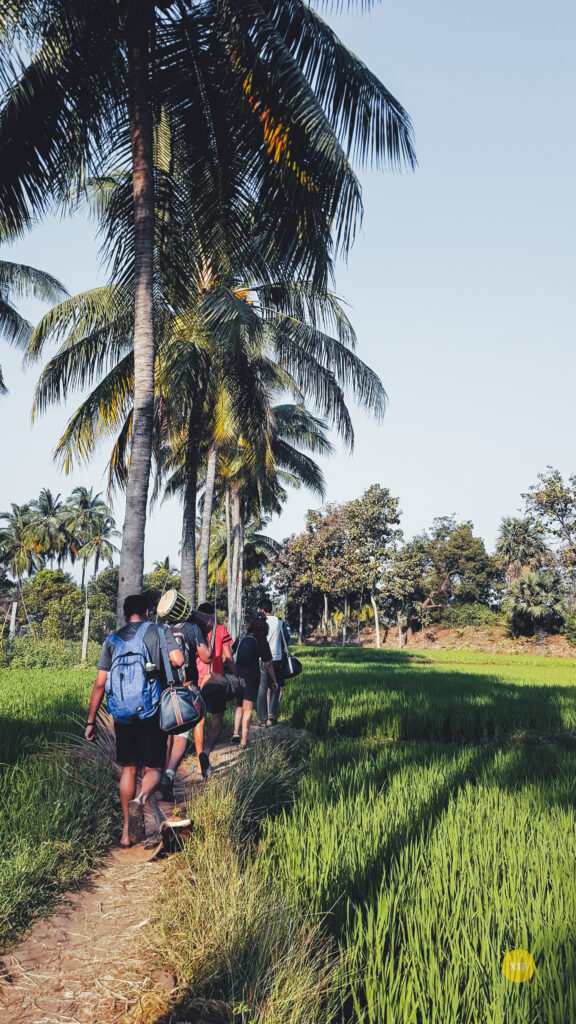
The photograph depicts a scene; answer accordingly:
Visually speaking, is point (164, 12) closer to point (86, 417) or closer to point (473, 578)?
point (86, 417)

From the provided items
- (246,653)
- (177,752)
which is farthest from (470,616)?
(177,752)

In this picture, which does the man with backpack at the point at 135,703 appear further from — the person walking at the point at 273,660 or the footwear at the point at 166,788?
the person walking at the point at 273,660

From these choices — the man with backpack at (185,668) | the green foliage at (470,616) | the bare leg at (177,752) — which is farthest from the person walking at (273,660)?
the green foliage at (470,616)

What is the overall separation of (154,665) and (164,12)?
7054 millimetres

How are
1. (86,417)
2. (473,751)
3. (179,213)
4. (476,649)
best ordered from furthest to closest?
1. (476,649)
2. (86,417)
3. (179,213)
4. (473,751)

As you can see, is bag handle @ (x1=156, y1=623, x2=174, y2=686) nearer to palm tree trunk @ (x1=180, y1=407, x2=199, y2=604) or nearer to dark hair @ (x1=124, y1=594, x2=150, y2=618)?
dark hair @ (x1=124, y1=594, x2=150, y2=618)

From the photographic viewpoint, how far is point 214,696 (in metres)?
5.60

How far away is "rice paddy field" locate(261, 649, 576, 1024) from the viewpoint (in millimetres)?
2029

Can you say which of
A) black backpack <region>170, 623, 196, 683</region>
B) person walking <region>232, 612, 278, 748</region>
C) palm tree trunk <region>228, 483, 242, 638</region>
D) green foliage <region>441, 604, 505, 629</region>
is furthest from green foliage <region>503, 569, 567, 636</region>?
black backpack <region>170, 623, 196, 683</region>

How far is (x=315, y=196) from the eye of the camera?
20.9ft

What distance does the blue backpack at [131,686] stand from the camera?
387cm

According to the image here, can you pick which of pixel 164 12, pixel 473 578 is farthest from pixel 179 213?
pixel 473 578

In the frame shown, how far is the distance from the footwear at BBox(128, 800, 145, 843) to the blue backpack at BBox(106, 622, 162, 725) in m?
0.55

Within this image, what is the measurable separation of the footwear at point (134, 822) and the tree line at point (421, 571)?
3577 cm
